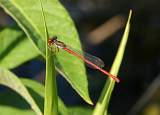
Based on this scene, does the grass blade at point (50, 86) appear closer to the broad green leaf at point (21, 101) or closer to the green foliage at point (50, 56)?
the green foliage at point (50, 56)

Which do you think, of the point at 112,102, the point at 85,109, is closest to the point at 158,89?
the point at 112,102

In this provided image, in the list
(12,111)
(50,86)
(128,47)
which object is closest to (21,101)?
(12,111)

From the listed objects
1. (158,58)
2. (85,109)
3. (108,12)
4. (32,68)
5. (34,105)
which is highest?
(108,12)

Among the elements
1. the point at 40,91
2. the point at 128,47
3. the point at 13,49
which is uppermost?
the point at 128,47

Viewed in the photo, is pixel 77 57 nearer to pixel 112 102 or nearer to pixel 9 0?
pixel 9 0

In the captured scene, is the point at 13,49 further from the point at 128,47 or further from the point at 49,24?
the point at 128,47

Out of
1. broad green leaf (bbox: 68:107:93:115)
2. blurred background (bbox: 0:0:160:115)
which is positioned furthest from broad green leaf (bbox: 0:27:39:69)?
blurred background (bbox: 0:0:160:115)
